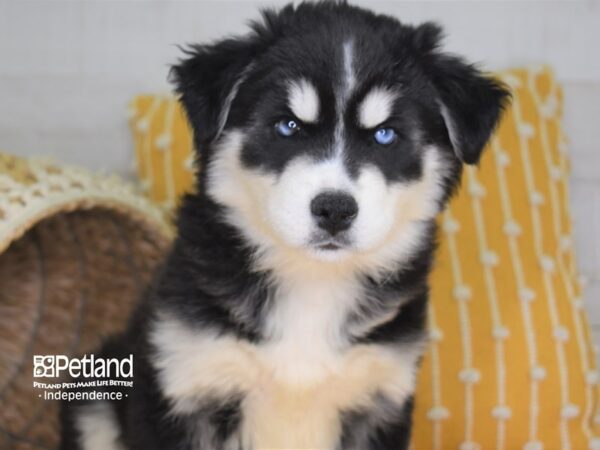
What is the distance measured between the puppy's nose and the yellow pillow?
136 cm

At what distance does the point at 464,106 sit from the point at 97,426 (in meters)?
1.61

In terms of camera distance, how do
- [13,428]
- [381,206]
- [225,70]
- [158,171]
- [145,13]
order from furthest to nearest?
[145,13] < [158,171] < [13,428] < [225,70] < [381,206]

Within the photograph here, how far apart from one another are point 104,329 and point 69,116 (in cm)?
118

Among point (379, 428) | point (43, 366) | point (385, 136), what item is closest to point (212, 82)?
point (385, 136)

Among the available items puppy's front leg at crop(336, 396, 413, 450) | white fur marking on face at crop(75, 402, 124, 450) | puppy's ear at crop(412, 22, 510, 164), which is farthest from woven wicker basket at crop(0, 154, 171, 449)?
puppy's ear at crop(412, 22, 510, 164)

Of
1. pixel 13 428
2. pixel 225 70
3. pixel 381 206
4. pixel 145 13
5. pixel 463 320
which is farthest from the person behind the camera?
pixel 145 13

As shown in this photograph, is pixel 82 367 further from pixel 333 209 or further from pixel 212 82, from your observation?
pixel 333 209

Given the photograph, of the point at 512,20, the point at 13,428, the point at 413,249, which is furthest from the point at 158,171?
the point at 512,20

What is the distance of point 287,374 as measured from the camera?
245 cm

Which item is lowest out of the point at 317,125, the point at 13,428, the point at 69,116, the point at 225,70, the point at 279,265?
the point at 13,428

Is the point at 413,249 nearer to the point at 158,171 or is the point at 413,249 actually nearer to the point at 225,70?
the point at 225,70

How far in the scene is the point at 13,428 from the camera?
10.8 feet

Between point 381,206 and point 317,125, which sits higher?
point 317,125

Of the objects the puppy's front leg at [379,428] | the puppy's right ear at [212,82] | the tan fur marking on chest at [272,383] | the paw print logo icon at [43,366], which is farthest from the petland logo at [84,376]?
the puppy's right ear at [212,82]
